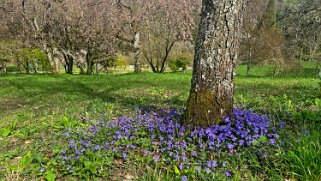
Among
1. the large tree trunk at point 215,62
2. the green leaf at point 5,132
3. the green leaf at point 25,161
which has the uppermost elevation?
the large tree trunk at point 215,62

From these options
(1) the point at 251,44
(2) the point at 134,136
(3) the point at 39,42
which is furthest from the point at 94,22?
(2) the point at 134,136

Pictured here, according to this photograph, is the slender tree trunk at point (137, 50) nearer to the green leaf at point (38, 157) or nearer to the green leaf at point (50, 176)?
the green leaf at point (38, 157)

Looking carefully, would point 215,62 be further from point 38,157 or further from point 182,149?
point 38,157

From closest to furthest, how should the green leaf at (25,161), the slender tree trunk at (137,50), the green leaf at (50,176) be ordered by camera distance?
the green leaf at (50,176)
the green leaf at (25,161)
the slender tree trunk at (137,50)

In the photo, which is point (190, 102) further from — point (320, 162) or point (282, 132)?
point (320, 162)

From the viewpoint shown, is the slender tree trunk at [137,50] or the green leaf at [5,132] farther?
the slender tree trunk at [137,50]

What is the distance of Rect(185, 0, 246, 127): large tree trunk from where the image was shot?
3.61m

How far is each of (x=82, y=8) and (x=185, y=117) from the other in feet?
66.3

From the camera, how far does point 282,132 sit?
3.58m

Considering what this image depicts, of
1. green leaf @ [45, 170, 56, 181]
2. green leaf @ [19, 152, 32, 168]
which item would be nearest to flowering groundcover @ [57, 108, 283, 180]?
green leaf @ [45, 170, 56, 181]

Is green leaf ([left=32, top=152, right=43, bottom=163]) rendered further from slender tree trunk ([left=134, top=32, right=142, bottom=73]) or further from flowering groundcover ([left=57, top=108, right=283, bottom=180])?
slender tree trunk ([left=134, top=32, right=142, bottom=73])

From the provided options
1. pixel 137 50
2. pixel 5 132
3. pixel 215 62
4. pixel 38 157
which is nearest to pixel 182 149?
pixel 215 62

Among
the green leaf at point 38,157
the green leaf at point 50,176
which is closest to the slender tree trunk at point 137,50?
the green leaf at point 38,157

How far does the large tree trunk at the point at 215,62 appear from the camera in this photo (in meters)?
3.61
